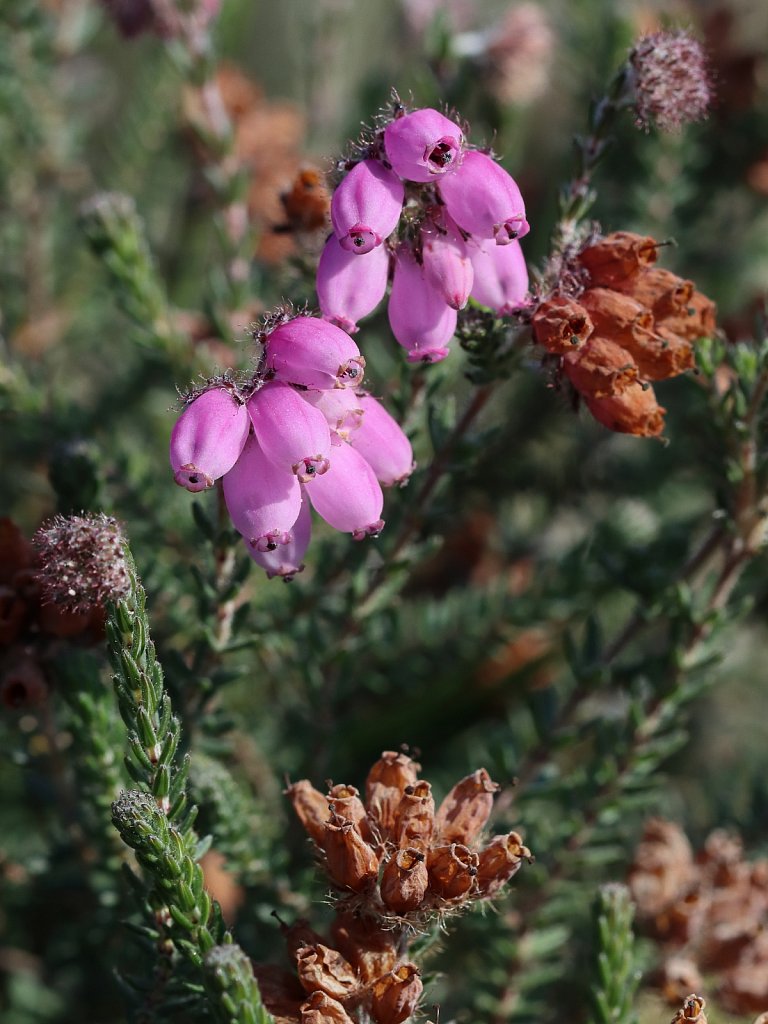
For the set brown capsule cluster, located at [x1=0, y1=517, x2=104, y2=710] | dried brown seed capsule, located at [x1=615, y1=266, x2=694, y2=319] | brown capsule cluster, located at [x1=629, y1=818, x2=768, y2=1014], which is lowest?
brown capsule cluster, located at [x1=629, y1=818, x2=768, y2=1014]

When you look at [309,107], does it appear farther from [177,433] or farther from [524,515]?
[177,433]

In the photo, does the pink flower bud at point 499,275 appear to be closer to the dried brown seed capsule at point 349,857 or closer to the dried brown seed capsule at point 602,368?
the dried brown seed capsule at point 602,368

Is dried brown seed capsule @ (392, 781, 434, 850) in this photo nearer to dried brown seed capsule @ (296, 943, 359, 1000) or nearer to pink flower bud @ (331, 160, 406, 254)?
dried brown seed capsule @ (296, 943, 359, 1000)

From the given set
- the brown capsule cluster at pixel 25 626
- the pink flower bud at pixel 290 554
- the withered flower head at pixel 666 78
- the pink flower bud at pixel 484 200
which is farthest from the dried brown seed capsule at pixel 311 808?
the withered flower head at pixel 666 78

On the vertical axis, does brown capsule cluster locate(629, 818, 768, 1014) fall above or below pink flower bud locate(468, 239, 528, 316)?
below

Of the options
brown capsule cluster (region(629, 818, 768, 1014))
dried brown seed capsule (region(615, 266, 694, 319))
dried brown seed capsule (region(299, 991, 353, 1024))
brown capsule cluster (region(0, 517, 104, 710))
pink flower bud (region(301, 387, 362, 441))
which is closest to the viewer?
dried brown seed capsule (region(299, 991, 353, 1024))

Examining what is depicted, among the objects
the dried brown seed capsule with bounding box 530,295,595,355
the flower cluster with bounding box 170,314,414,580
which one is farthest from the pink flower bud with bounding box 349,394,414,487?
the dried brown seed capsule with bounding box 530,295,595,355

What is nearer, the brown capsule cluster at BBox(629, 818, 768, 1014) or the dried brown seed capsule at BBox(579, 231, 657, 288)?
the dried brown seed capsule at BBox(579, 231, 657, 288)

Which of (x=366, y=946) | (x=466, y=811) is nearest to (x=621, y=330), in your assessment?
(x=466, y=811)
